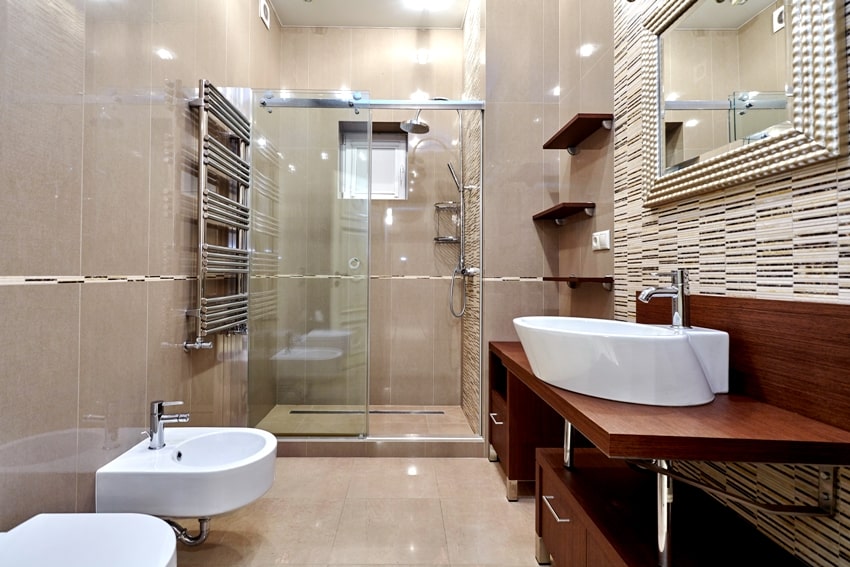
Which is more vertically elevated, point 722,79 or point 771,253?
point 722,79

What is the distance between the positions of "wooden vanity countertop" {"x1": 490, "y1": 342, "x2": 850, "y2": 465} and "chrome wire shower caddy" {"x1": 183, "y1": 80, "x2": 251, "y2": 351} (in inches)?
68.2

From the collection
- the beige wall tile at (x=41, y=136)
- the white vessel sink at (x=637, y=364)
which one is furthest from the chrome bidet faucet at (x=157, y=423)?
the white vessel sink at (x=637, y=364)

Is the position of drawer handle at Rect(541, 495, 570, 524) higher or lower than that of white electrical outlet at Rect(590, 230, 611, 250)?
lower

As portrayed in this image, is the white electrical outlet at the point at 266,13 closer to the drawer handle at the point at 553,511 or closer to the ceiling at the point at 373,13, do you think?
the ceiling at the point at 373,13

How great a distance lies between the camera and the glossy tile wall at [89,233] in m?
0.96

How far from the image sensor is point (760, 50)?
1.02m

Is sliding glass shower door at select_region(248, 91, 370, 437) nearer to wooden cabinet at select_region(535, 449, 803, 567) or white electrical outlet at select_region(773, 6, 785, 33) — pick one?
wooden cabinet at select_region(535, 449, 803, 567)

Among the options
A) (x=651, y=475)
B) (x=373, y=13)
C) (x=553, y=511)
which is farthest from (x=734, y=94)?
(x=373, y=13)

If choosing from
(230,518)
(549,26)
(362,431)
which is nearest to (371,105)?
(549,26)

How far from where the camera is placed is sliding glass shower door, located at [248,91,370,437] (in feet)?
8.11

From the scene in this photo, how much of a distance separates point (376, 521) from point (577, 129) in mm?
2121

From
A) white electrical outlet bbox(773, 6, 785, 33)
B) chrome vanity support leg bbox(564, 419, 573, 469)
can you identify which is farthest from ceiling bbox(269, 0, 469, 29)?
chrome vanity support leg bbox(564, 419, 573, 469)

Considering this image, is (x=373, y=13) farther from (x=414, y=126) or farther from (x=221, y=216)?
(x=221, y=216)

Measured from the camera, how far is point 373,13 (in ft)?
10.6
